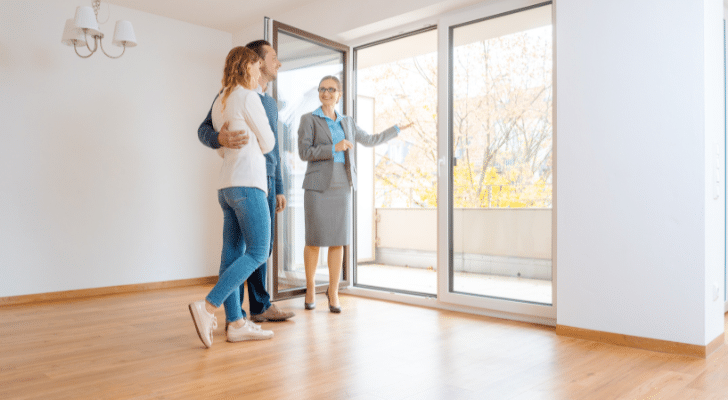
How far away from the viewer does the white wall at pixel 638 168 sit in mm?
2318

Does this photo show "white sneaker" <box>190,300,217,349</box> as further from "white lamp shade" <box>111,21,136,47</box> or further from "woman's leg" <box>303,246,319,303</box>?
"white lamp shade" <box>111,21,136,47</box>

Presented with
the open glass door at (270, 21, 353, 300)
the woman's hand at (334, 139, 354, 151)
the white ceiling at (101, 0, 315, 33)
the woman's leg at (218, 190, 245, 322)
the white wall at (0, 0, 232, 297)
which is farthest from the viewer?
the white ceiling at (101, 0, 315, 33)

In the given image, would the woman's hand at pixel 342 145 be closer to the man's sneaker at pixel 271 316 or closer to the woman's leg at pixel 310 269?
the woman's leg at pixel 310 269

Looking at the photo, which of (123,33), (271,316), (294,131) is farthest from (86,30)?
(271,316)

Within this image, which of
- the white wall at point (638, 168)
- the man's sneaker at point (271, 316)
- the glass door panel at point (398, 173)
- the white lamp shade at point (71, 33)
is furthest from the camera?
the glass door panel at point (398, 173)

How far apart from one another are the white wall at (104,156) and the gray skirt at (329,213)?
177 cm

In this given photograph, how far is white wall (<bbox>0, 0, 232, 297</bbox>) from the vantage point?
3.75 meters

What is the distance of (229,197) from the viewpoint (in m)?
2.38

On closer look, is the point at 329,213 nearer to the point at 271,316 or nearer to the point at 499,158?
the point at 271,316

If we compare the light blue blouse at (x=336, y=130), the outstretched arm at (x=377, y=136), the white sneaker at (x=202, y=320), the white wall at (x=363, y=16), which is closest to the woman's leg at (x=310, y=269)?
the light blue blouse at (x=336, y=130)

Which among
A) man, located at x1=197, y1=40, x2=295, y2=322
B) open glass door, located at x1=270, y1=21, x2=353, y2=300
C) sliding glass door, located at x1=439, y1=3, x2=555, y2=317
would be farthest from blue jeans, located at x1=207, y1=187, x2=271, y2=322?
sliding glass door, located at x1=439, y1=3, x2=555, y2=317

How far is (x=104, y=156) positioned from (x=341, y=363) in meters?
2.98

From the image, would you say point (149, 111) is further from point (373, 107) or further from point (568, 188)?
point (568, 188)

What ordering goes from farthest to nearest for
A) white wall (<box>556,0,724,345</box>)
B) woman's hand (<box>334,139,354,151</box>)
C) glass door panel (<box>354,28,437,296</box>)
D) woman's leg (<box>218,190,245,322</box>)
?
glass door panel (<box>354,28,437,296</box>) < woman's hand (<box>334,139,354,151</box>) < woman's leg (<box>218,190,245,322</box>) < white wall (<box>556,0,724,345</box>)
